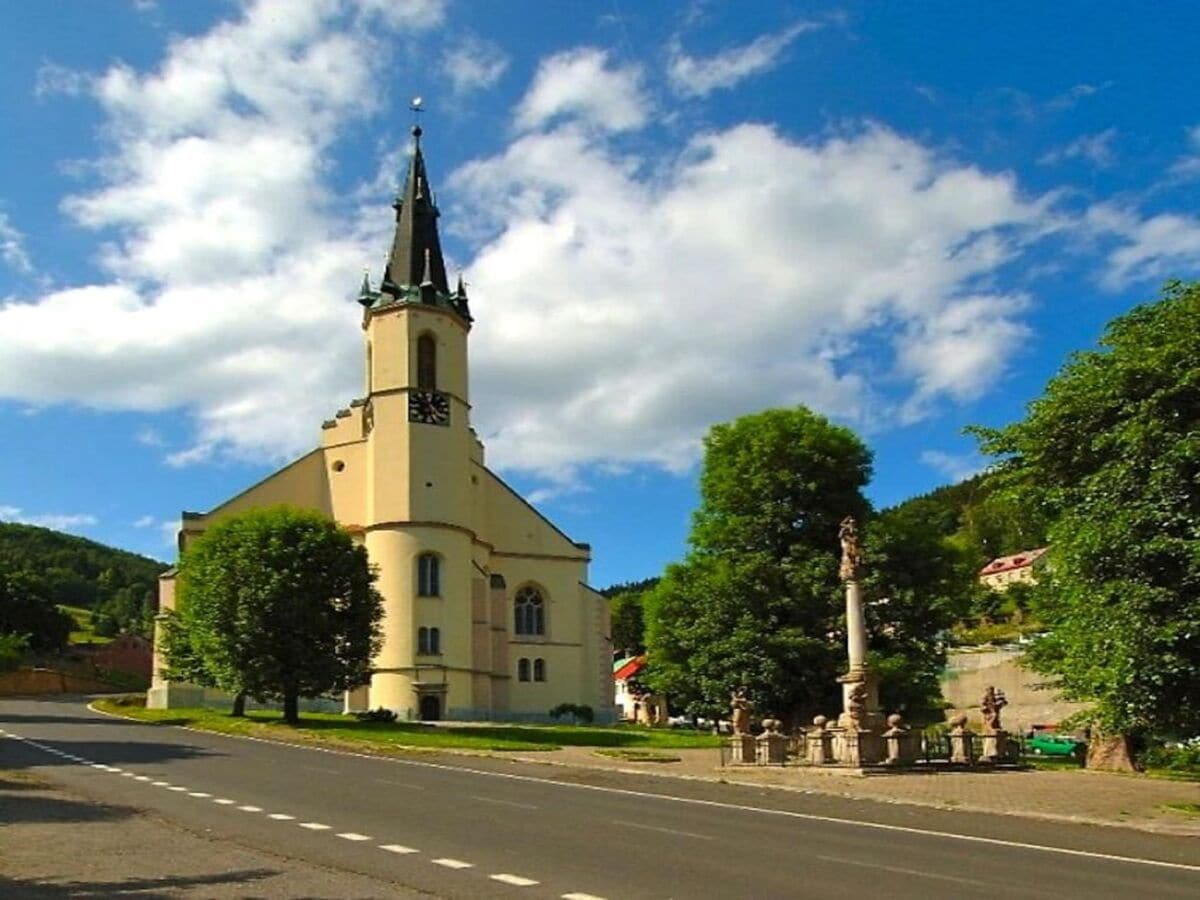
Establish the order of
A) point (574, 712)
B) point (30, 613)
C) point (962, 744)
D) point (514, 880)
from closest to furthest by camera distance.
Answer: point (514, 880), point (962, 744), point (574, 712), point (30, 613)

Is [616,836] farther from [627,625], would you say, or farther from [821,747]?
[627,625]

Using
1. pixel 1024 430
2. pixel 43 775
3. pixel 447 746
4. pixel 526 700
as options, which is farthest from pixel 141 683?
pixel 1024 430

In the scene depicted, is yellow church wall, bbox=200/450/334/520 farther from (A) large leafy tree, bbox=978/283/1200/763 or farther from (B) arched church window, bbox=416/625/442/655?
(A) large leafy tree, bbox=978/283/1200/763

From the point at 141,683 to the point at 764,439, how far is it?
8861cm

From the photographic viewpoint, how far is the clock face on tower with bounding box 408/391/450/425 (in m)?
60.2

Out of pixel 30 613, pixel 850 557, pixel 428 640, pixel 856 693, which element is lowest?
pixel 856 693

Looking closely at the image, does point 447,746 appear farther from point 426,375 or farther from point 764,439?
point 426,375

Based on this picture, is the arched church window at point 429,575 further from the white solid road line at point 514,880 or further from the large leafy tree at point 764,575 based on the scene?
the white solid road line at point 514,880

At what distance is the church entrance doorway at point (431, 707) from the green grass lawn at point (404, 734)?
14.7ft

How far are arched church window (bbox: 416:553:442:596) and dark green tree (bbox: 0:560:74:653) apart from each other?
67.0 m

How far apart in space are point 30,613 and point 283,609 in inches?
3195

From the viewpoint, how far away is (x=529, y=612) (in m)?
66.4

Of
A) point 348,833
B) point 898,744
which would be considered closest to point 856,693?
point 898,744

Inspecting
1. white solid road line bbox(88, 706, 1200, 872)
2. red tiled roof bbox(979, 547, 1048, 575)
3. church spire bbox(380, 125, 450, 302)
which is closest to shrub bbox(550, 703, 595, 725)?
church spire bbox(380, 125, 450, 302)
